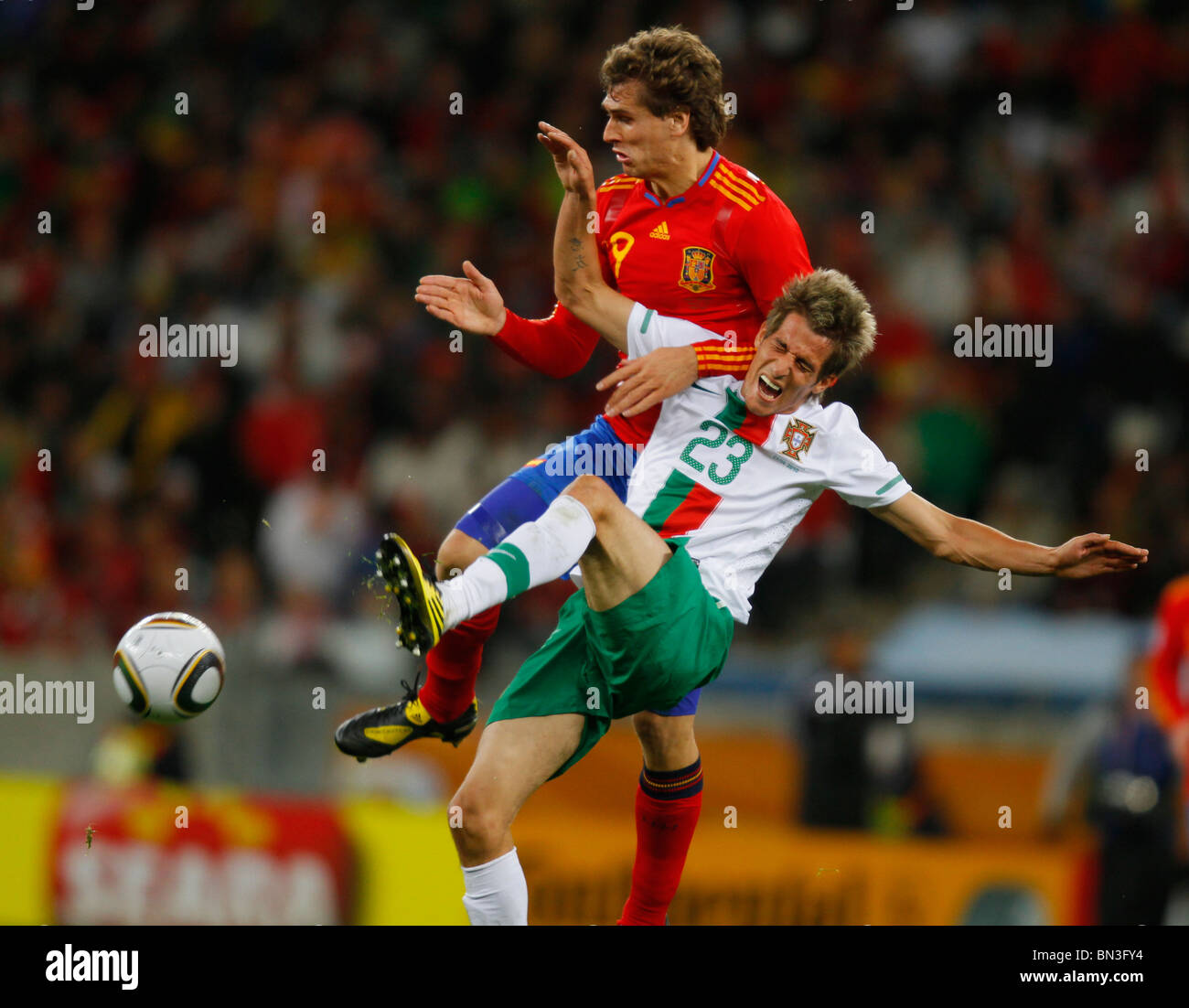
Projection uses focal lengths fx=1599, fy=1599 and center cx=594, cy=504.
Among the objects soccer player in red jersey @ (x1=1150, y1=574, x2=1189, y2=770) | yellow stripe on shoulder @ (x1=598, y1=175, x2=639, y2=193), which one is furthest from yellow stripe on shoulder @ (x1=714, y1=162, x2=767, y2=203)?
soccer player in red jersey @ (x1=1150, y1=574, x2=1189, y2=770)

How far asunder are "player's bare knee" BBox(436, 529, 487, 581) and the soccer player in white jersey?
0.37 m

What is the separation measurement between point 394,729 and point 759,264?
2057 millimetres

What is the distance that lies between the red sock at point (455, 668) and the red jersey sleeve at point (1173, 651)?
10.2 ft

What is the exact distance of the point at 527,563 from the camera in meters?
4.60

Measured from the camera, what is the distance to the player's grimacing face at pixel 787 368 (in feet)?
16.3

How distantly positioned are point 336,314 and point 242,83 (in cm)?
312

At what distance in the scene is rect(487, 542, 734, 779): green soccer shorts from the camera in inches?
188

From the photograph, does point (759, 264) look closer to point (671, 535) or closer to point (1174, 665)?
point (671, 535)

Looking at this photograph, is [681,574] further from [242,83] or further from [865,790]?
[242,83]

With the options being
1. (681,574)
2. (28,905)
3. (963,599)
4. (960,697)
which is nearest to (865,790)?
(960,697)

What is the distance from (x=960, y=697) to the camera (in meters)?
8.41
